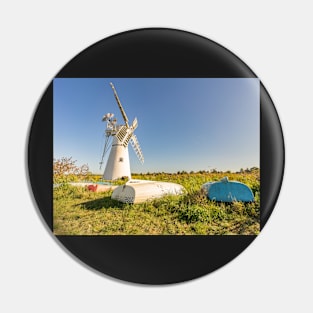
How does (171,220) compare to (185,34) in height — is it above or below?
below

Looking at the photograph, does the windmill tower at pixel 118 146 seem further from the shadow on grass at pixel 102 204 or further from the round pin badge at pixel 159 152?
the shadow on grass at pixel 102 204

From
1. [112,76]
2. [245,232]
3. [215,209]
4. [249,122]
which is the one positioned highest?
[112,76]

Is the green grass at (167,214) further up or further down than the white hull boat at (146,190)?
further down

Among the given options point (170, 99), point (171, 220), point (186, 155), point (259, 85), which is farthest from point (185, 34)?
point (171, 220)

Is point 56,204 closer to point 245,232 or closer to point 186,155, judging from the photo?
point 186,155

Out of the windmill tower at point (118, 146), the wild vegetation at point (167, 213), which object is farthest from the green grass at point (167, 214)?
the windmill tower at point (118, 146)

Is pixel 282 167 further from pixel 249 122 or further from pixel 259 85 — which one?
pixel 259 85
